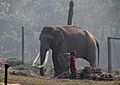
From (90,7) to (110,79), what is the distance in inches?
1949

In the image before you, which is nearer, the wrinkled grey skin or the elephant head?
the elephant head

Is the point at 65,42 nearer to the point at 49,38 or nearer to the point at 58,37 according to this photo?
the point at 58,37

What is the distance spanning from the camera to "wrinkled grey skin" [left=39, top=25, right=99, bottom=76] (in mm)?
21844

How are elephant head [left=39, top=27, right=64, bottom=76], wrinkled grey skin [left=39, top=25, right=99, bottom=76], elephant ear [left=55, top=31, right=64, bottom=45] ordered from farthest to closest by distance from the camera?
elephant ear [left=55, top=31, right=64, bottom=45] → wrinkled grey skin [left=39, top=25, right=99, bottom=76] → elephant head [left=39, top=27, right=64, bottom=76]

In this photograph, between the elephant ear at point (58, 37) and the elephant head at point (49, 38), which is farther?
the elephant ear at point (58, 37)

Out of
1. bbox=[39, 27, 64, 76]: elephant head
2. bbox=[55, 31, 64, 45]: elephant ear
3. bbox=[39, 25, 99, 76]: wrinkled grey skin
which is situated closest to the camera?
bbox=[39, 27, 64, 76]: elephant head

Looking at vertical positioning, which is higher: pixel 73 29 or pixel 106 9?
pixel 106 9

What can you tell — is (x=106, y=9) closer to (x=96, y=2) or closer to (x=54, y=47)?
(x=96, y=2)

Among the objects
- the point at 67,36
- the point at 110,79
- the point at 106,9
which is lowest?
the point at 110,79

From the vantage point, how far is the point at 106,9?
192ft

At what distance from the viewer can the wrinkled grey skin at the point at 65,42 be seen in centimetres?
2184

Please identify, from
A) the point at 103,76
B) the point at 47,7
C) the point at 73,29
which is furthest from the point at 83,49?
the point at 47,7

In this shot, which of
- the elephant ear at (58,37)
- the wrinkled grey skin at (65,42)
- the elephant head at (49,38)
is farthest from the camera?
the elephant ear at (58,37)

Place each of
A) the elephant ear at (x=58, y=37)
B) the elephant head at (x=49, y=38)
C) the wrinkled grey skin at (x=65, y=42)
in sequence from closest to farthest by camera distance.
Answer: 1. the elephant head at (x=49, y=38)
2. the wrinkled grey skin at (x=65, y=42)
3. the elephant ear at (x=58, y=37)
